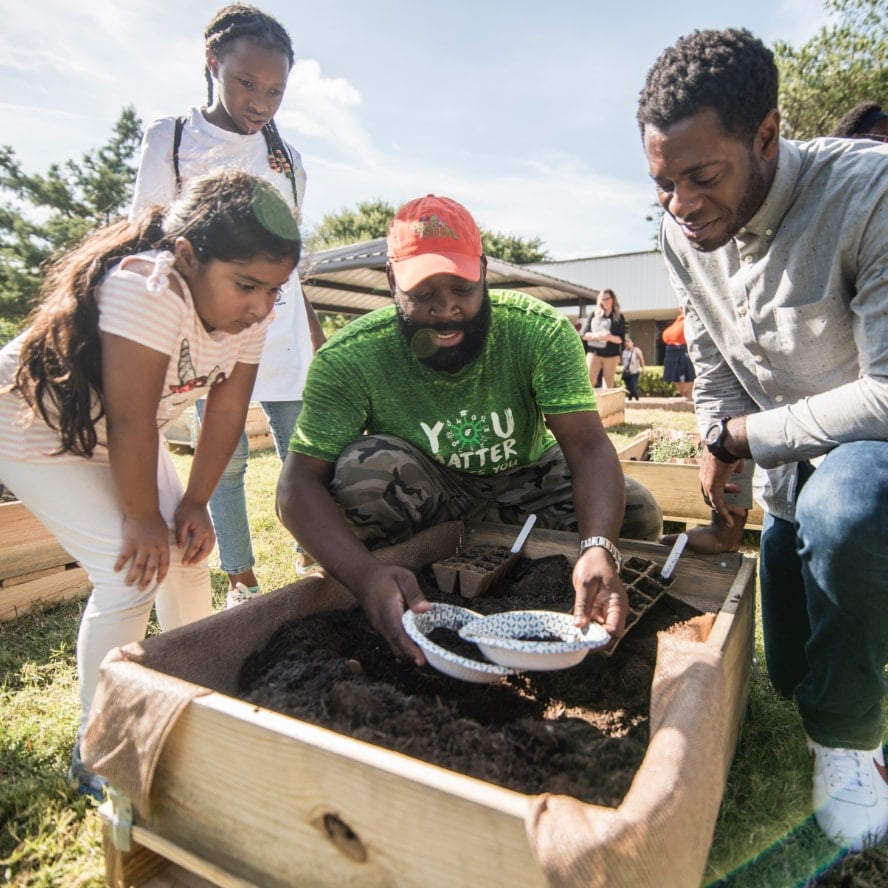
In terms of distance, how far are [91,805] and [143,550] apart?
0.63 meters

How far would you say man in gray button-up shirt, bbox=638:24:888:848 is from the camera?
1.41 m

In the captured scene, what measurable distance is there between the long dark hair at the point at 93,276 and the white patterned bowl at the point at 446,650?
3.11 ft

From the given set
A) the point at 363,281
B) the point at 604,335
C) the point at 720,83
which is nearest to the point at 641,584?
the point at 720,83

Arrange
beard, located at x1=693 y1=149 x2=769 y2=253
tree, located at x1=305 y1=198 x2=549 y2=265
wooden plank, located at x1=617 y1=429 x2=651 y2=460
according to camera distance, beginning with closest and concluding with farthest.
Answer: beard, located at x1=693 y1=149 x2=769 y2=253 → wooden plank, located at x1=617 y1=429 x2=651 y2=460 → tree, located at x1=305 y1=198 x2=549 y2=265

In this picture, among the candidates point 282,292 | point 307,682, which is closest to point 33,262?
point 282,292

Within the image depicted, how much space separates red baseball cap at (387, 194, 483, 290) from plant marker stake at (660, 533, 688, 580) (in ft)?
3.30

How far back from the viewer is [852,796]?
1454mm

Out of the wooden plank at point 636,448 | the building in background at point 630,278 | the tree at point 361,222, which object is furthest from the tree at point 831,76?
the tree at point 361,222

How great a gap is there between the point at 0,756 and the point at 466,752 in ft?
4.82

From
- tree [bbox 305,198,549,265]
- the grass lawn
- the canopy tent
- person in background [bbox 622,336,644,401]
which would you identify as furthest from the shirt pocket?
tree [bbox 305,198,549,265]

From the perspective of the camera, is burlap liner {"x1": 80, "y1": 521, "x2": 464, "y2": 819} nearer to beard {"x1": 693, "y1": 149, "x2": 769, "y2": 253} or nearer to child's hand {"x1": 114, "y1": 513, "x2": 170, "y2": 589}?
child's hand {"x1": 114, "y1": 513, "x2": 170, "y2": 589}

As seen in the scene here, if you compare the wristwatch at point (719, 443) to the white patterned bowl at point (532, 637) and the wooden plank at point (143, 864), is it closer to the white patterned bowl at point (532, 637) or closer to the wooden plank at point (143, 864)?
the white patterned bowl at point (532, 637)

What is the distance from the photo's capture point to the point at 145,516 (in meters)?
1.68

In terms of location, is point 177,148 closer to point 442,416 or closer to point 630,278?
point 442,416
